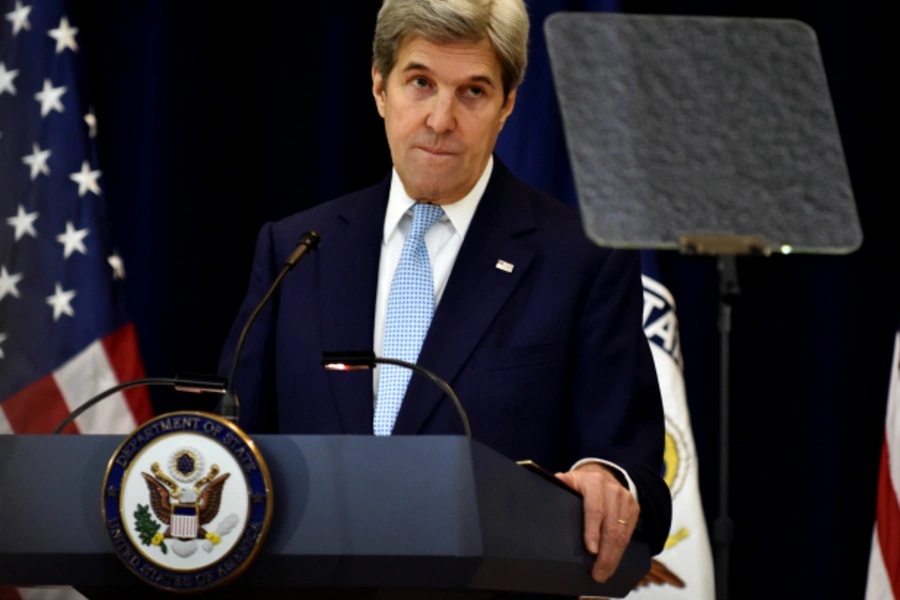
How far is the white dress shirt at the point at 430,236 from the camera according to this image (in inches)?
79.6

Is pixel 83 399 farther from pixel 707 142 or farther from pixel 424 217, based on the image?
pixel 707 142

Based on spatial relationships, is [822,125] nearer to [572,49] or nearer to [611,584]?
[572,49]

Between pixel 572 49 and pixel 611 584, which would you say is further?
pixel 611 584

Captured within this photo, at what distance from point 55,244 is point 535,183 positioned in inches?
48.0

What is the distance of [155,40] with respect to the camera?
11.3 feet

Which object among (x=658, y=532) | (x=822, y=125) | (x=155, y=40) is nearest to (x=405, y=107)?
(x=658, y=532)

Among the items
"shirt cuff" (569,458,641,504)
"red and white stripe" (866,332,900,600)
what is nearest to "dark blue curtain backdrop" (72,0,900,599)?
"red and white stripe" (866,332,900,600)

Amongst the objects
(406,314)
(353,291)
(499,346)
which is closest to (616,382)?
(499,346)

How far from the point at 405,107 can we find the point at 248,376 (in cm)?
50

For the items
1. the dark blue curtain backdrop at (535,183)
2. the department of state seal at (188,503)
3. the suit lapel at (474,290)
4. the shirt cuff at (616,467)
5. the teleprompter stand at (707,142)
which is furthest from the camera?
the dark blue curtain backdrop at (535,183)

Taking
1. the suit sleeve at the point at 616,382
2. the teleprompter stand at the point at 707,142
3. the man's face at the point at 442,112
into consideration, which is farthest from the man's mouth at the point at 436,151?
the teleprompter stand at the point at 707,142

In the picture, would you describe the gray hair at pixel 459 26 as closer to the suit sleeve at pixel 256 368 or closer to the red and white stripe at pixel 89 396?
the suit sleeve at pixel 256 368

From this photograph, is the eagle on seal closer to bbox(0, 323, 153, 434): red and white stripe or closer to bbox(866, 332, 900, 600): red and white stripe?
bbox(0, 323, 153, 434): red and white stripe

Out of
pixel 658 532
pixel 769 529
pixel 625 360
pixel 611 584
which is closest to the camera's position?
pixel 611 584
